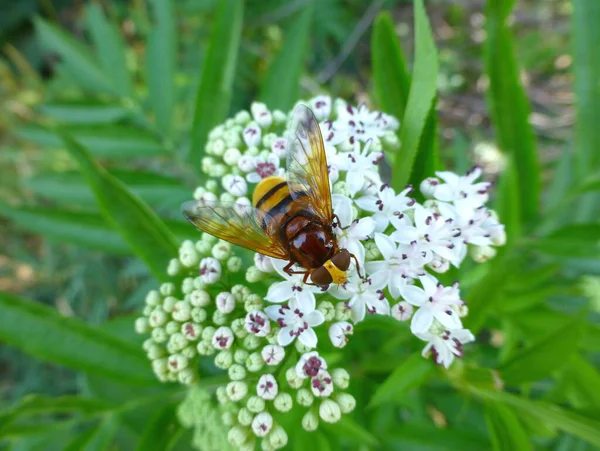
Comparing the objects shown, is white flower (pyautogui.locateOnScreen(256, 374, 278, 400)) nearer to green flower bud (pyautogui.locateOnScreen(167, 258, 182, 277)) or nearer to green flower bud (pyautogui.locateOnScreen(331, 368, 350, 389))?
green flower bud (pyautogui.locateOnScreen(331, 368, 350, 389))

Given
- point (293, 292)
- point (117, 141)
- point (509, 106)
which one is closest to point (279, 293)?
point (293, 292)

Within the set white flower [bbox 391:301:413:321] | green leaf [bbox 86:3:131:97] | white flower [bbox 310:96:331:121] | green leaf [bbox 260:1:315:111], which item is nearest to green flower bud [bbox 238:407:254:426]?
white flower [bbox 391:301:413:321]

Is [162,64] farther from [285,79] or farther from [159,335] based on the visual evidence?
[159,335]

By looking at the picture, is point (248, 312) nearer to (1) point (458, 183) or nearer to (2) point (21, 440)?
(1) point (458, 183)

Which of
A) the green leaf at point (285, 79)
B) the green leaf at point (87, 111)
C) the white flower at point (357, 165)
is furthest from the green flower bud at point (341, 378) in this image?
the green leaf at point (87, 111)

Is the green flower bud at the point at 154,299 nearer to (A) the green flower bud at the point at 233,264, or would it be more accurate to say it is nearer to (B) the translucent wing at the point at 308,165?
(A) the green flower bud at the point at 233,264

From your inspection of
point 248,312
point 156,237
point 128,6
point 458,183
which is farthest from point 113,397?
point 128,6
